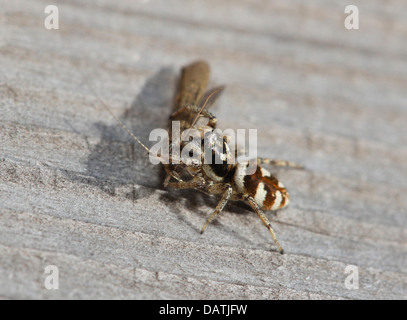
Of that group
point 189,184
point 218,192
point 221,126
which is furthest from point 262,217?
point 221,126

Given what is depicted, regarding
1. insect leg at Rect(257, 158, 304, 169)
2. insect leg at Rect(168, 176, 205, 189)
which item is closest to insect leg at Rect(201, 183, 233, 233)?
insect leg at Rect(168, 176, 205, 189)

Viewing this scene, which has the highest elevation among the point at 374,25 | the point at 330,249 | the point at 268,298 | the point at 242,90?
the point at 374,25

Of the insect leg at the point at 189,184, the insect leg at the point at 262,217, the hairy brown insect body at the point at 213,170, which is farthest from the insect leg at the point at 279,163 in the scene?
the insect leg at the point at 189,184

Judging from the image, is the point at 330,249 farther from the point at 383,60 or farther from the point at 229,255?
the point at 383,60

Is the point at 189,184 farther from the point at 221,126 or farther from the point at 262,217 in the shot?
the point at 221,126

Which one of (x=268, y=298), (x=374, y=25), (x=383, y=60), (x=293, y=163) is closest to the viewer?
(x=268, y=298)

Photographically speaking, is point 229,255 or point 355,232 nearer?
point 229,255

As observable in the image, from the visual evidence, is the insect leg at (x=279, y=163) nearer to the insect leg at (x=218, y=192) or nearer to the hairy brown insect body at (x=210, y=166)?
the hairy brown insect body at (x=210, y=166)
